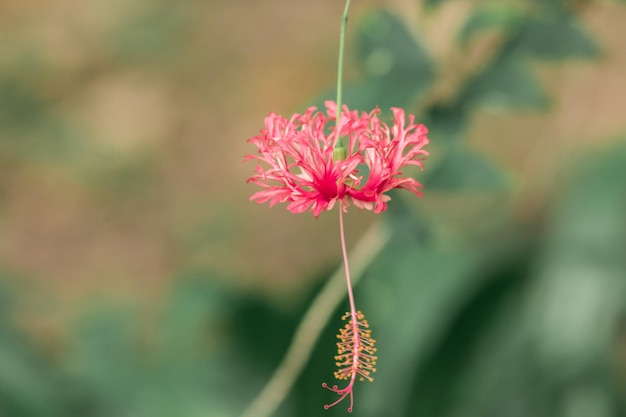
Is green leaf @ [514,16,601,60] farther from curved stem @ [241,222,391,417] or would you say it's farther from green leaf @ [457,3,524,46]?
curved stem @ [241,222,391,417]

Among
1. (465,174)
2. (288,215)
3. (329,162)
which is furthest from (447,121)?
(288,215)

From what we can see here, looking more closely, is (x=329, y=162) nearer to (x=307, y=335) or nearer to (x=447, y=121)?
(x=447, y=121)

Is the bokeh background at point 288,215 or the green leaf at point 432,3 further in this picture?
the bokeh background at point 288,215

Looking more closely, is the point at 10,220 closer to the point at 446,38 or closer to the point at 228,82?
the point at 228,82

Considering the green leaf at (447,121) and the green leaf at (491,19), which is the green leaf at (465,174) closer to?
the green leaf at (447,121)

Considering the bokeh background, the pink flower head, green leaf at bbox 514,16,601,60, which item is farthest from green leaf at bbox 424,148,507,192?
the pink flower head

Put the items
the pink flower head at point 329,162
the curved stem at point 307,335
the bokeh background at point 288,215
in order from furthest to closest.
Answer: the curved stem at point 307,335 → the bokeh background at point 288,215 → the pink flower head at point 329,162

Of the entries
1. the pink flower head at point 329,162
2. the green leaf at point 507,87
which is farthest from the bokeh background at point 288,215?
the pink flower head at point 329,162
